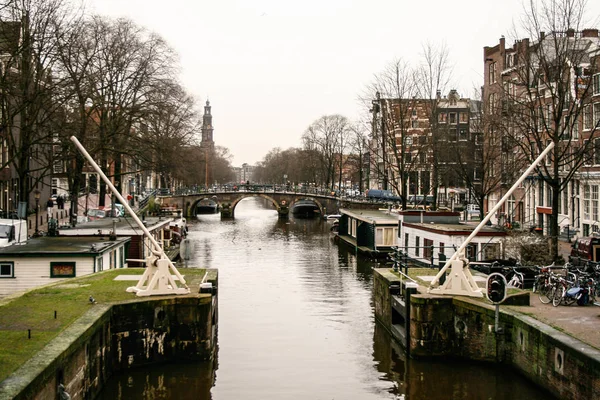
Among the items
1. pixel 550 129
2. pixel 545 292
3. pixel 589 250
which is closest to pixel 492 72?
pixel 550 129

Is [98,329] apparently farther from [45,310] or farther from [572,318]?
[572,318]

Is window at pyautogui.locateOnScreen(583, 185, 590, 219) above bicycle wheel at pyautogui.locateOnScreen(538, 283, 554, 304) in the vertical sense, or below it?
above

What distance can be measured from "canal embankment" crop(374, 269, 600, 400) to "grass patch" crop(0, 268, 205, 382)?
713cm

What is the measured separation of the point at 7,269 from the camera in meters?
22.2

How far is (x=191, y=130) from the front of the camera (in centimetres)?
6738

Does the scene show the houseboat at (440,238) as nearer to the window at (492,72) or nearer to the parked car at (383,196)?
the window at (492,72)

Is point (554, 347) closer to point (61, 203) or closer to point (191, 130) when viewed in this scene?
point (61, 203)

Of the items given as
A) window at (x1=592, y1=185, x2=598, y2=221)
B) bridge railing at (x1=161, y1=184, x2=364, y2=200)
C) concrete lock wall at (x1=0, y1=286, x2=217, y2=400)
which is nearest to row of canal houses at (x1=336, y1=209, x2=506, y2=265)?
concrete lock wall at (x1=0, y1=286, x2=217, y2=400)

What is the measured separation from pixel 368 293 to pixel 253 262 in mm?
11520

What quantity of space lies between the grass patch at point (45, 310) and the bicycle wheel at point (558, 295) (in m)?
10.5

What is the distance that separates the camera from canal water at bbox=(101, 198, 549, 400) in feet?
56.7

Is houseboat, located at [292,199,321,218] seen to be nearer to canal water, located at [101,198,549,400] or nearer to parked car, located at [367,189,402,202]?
parked car, located at [367,189,402,202]

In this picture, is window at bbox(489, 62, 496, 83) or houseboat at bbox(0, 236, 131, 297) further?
window at bbox(489, 62, 496, 83)

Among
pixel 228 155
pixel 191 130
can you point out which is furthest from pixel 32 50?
pixel 228 155
